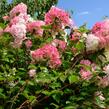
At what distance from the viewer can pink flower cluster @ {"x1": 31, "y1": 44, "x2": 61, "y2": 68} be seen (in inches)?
159

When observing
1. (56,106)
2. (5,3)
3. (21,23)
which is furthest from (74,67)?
(5,3)

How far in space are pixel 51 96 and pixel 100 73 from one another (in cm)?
40

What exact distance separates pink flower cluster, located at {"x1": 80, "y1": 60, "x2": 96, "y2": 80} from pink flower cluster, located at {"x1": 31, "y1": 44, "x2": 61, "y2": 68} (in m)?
0.20

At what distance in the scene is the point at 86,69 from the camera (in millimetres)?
3898

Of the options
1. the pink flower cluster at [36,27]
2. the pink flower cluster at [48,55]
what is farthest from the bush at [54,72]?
the pink flower cluster at [36,27]

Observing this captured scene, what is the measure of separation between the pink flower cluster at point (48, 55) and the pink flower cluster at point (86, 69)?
20cm

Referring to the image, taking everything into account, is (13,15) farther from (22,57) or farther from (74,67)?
(74,67)

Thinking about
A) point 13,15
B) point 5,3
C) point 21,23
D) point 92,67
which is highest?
point 5,3

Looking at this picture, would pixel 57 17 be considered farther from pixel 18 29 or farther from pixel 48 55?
pixel 48 55

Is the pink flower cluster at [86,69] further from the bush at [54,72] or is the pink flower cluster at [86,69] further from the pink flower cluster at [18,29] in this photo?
the pink flower cluster at [18,29]

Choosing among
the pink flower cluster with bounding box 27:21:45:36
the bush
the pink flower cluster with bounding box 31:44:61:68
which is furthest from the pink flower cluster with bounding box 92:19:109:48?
the pink flower cluster with bounding box 27:21:45:36

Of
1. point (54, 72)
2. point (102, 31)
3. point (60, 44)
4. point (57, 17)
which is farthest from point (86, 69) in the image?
point (57, 17)

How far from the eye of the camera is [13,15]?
486 cm

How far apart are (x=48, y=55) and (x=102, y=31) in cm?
47
